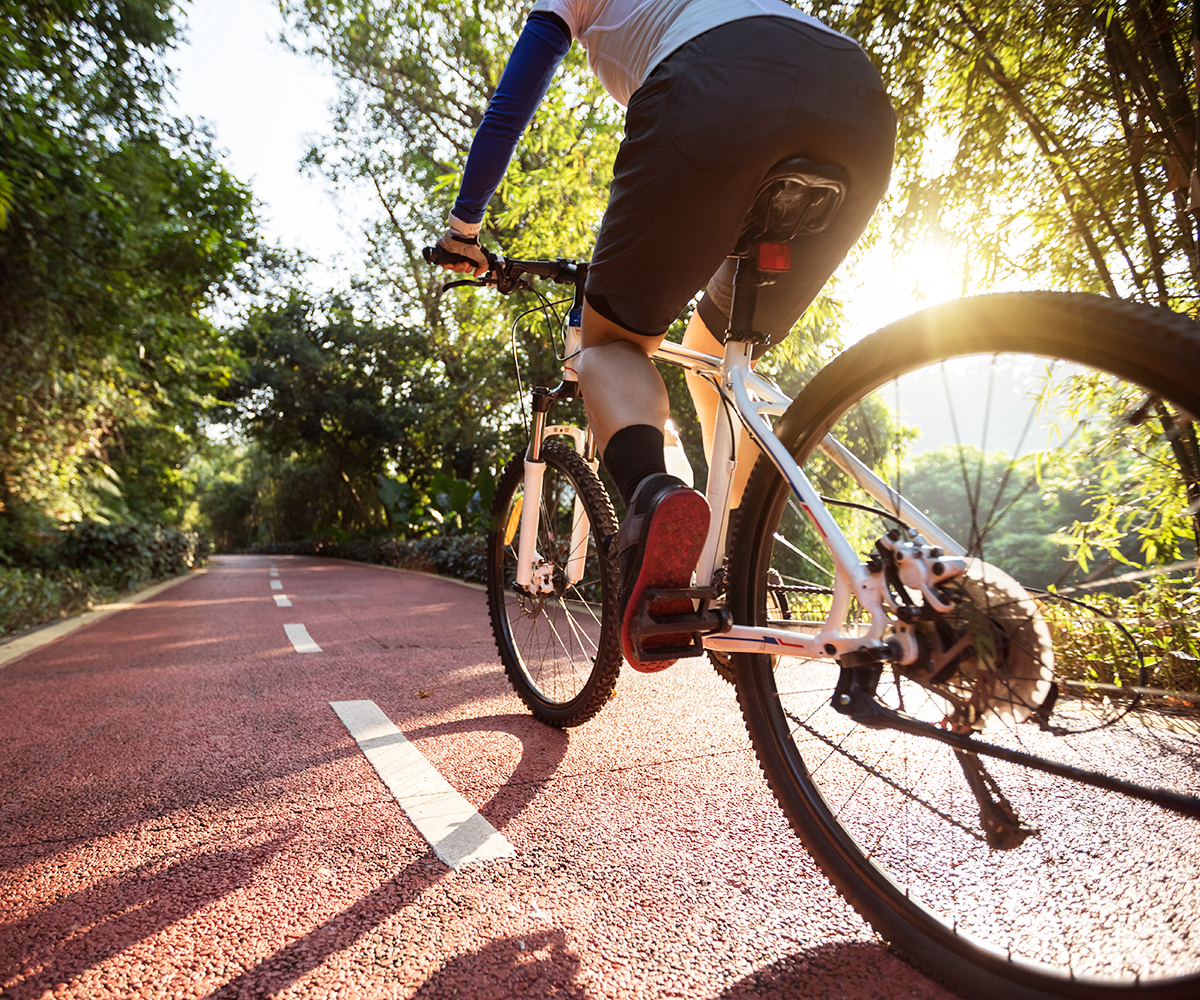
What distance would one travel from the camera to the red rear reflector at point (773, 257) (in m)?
1.46

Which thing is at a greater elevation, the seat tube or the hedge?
the seat tube

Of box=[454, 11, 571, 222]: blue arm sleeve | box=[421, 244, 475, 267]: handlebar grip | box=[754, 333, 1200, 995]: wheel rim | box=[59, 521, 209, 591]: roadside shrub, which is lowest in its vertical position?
box=[59, 521, 209, 591]: roadside shrub

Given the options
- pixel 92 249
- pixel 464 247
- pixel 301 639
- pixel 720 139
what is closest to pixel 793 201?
pixel 720 139

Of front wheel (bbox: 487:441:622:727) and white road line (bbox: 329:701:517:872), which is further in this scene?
front wheel (bbox: 487:441:622:727)

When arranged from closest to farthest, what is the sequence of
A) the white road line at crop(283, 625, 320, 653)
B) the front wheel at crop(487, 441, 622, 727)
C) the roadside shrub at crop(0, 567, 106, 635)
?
the front wheel at crop(487, 441, 622, 727)
the white road line at crop(283, 625, 320, 653)
the roadside shrub at crop(0, 567, 106, 635)

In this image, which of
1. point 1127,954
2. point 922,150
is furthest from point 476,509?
point 1127,954

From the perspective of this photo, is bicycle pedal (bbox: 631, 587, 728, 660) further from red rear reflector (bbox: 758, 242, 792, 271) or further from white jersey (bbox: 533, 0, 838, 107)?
white jersey (bbox: 533, 0, 838, 107)

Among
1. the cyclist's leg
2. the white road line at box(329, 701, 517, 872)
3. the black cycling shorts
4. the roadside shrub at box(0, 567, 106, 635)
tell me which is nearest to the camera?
the black cycling shorts

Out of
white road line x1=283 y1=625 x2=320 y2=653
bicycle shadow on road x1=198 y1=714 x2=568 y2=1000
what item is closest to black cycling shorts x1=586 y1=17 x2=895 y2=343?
bicycle shadow on road x1=198 y1=714 x2=568 y2=1000

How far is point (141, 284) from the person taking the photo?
7.95m

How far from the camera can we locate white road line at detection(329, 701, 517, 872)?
1.49 m

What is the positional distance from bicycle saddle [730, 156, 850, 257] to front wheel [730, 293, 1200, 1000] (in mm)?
376

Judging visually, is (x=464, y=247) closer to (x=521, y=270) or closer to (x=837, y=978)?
(x=521, y=270)

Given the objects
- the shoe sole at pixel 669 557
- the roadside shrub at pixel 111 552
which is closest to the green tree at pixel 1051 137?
the shoe sole at pixel 669 557
